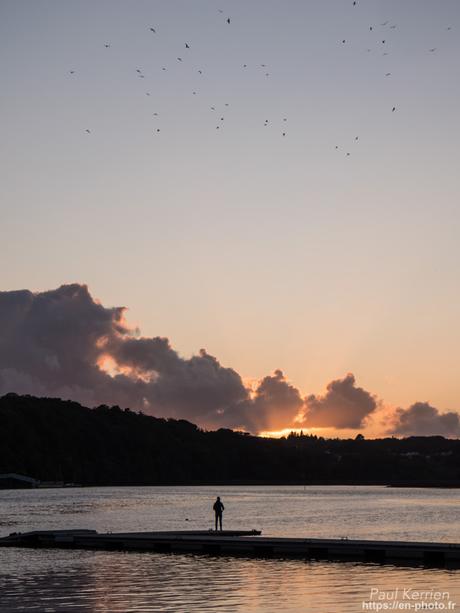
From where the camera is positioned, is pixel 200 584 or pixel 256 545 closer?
pixel 200 584

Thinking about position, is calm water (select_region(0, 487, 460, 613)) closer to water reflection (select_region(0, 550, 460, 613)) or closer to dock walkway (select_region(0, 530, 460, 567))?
water reflection (select_region(0, 550, 460, 613))

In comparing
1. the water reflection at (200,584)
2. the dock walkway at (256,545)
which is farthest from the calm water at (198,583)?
the dock walkway at (256,545)

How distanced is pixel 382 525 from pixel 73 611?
246 feet

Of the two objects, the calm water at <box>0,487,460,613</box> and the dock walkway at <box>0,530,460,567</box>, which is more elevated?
the dock walkway at <box>0,530,460,567</box>

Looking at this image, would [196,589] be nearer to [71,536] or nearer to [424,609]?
[424,609]

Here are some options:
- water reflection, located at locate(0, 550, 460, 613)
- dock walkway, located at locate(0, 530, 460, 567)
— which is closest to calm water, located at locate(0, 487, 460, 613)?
water reflection, located at locate(0, 550, 460, 613)

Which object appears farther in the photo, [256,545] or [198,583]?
[256,545]

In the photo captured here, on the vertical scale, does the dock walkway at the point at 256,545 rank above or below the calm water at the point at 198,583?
above

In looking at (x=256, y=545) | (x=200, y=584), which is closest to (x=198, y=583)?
(x=200, y=584)

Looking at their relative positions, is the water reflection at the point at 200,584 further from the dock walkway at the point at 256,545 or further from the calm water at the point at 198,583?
the dock walkway at the point at 256,545

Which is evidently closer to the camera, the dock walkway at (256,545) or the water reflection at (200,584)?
the water reflection at (200,584)

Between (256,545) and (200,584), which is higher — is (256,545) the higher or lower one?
the higher one

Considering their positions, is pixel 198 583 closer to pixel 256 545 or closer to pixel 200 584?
pixel 200 584

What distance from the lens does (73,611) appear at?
3962 centimetres
